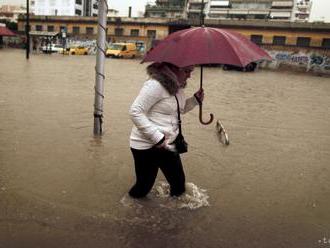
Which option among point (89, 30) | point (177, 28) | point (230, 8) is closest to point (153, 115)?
point (177, 28)

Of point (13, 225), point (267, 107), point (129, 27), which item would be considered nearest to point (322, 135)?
point (267, 107)

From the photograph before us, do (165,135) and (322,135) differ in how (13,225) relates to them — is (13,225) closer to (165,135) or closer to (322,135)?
(165,135)

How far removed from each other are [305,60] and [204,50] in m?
39.2

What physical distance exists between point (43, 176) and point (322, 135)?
232 inches

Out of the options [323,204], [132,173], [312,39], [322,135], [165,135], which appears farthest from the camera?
[312,39]

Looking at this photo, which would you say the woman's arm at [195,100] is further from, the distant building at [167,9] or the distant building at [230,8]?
the distant building at [230,8]

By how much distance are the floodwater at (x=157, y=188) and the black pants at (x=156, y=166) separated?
0.96 feet

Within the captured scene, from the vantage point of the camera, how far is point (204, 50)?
3227 mm

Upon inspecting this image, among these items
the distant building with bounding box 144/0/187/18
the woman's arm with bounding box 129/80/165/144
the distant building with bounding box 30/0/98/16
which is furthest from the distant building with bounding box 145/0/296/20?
the woman's arm with bounding box 129/80/165/144

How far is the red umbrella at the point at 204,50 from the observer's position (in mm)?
3152

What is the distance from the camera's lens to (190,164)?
18.6 ft

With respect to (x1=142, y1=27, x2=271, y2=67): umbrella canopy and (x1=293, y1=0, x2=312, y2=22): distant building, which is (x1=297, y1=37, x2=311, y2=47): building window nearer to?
(x1=142, y1=27, x2=271, y2=67): umbrella canopy

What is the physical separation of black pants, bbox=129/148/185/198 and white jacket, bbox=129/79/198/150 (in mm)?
80

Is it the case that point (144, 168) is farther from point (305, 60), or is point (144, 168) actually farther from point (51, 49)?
point (51, 49)
